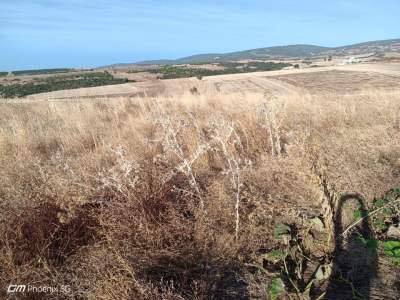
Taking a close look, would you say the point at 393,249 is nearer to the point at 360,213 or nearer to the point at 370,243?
the point at 370,243

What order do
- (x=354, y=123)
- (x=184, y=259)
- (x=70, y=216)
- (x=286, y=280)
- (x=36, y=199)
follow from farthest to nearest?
(x=354, y=123)
(x=36, y=199)
(x=70, y=216)
(x=184, y=259)
(x=286, y=280)

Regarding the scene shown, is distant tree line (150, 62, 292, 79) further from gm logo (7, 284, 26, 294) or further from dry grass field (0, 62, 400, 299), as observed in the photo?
gm logo (7, 284, 26, 294)

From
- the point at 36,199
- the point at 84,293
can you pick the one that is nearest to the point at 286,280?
the point at 84,293

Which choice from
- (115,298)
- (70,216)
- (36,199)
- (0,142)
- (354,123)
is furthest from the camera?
(354,123)

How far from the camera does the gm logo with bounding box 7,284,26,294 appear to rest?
2.26 m

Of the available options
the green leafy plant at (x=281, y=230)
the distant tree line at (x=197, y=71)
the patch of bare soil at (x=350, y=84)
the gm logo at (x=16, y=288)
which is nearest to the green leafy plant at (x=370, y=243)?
the green leafy plant at (x=281, y=230)

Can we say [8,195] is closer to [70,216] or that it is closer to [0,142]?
[70,216]

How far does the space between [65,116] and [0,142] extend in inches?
122

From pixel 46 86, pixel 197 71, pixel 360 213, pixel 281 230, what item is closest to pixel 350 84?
pixel 360 213

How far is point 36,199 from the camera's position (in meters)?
3.23

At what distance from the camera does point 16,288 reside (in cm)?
230

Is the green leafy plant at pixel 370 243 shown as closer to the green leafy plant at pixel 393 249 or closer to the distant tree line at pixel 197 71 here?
the green leafy plant at pixel 393 249

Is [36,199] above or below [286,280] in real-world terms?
above

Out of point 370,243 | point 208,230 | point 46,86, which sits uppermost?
point 208,230
